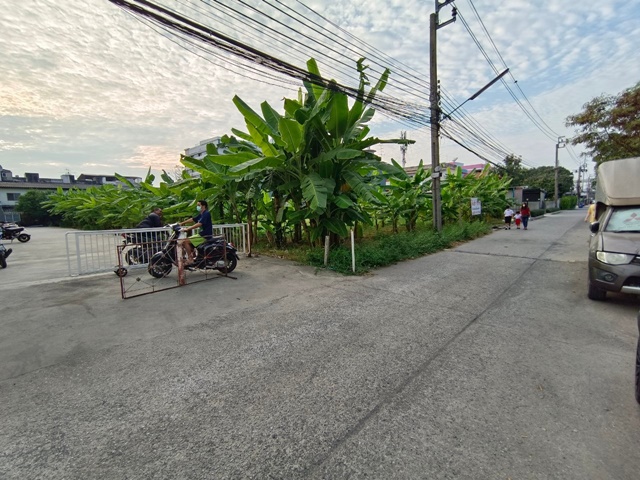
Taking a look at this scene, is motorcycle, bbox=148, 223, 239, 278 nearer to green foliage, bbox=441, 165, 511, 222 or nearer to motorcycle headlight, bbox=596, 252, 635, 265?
motorcycle headlight, bbox=596, 252, 635, 265

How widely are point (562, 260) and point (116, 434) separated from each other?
34.5 feet

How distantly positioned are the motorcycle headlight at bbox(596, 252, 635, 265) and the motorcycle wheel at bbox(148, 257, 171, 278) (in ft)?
26.9

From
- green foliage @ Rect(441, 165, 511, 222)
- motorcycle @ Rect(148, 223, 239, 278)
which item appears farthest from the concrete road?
green foliage @ Rect(441, 165, 511, 222)

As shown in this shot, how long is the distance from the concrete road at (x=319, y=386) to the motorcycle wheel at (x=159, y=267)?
4.32 ft

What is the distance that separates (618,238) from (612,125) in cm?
2008

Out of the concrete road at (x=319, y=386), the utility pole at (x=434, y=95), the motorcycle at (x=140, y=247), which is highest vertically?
the utility pole at (x=434, y=95)

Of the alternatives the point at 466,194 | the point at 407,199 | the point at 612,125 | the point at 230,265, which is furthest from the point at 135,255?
the point at 612,125

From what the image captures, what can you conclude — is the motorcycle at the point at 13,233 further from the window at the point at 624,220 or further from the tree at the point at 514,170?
the tree at the point at 514,170

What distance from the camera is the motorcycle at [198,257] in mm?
6707

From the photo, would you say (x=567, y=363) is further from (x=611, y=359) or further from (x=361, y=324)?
(x=361, y=324)

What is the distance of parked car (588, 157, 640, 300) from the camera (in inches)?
179

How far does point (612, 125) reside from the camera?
18469 mm

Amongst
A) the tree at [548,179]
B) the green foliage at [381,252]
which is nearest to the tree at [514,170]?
the tree at [548,179]

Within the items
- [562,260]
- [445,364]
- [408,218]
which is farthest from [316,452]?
[408,218]
